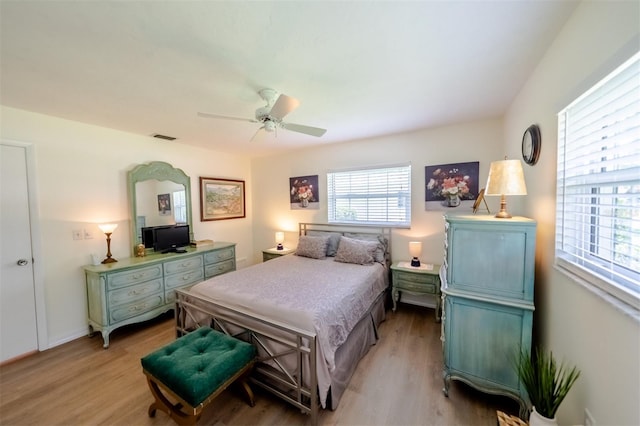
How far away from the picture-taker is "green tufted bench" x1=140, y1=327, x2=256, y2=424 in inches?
58.3

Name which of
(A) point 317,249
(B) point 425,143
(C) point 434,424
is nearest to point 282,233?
(A) point 317,249

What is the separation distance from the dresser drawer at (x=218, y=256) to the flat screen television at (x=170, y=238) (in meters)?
0.38

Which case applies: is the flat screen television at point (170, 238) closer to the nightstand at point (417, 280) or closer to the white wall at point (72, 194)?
the white wall at point (72, 194)

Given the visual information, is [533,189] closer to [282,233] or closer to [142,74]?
[142,74]

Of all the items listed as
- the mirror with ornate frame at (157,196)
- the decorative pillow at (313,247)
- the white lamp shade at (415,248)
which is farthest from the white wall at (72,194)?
the white lamp shade at (415,248)

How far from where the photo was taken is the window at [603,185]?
937 millimetres

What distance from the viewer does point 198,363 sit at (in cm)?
162

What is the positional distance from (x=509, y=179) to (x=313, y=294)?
5.72ft

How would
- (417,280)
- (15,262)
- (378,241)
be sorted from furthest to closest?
(378,241) → (417,280) → (15,262)

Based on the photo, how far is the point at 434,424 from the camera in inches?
64.8

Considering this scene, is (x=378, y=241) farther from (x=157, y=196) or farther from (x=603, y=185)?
(x=157, y=196)

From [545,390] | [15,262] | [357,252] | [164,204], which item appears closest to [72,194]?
[15,262]

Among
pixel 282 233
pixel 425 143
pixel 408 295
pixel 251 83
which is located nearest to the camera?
pixel 251 83

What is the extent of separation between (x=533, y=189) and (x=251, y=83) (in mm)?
2345
